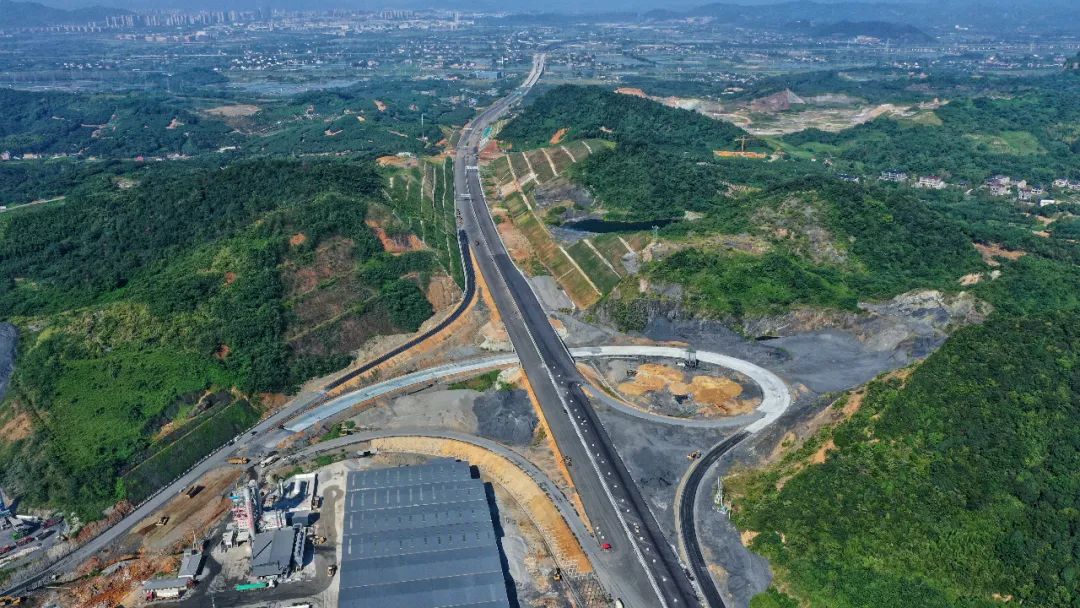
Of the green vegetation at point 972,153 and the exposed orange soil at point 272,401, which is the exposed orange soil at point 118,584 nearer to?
the exposed orange soil at point 272,401

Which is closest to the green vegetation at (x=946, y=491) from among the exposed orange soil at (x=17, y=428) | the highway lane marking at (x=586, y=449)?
the highway lane marking at (x=586, y=449)

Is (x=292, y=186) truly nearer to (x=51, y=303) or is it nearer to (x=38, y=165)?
(x=51, y=303)

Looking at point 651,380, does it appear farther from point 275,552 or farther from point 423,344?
point 275,552

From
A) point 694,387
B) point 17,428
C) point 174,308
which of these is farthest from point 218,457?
point 694,387

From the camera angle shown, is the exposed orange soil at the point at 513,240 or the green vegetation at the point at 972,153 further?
the green vegetation at the point at 972,153

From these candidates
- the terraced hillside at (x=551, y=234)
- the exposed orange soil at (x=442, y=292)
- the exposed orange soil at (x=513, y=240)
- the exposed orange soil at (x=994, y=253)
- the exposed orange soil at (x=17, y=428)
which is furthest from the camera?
the exposed orange soil at (x=513, y=240)

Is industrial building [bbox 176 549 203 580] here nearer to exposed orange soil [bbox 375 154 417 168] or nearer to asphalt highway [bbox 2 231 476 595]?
asphalt highway [bbox 2 231 476 595]
